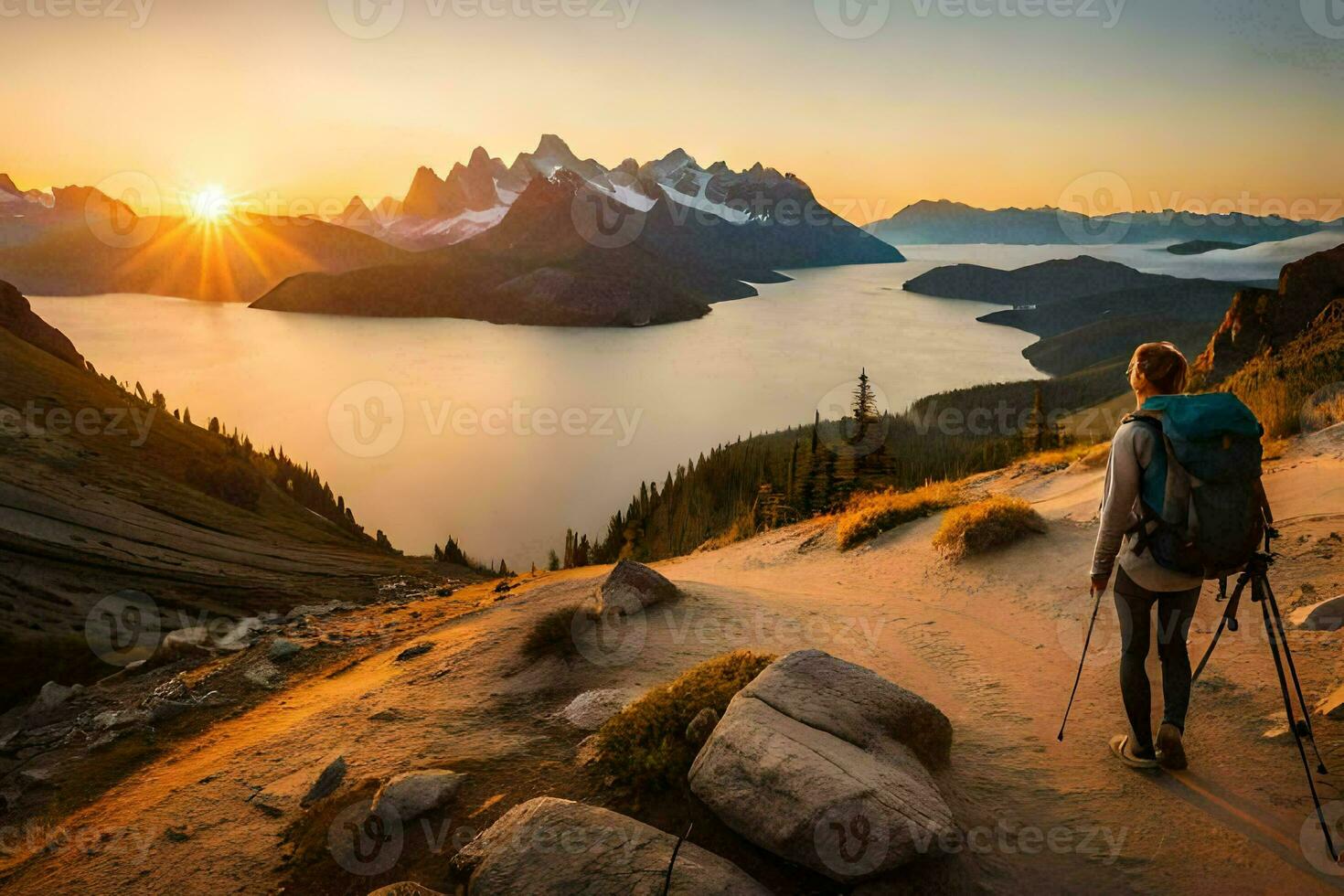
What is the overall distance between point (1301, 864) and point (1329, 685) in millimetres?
2450

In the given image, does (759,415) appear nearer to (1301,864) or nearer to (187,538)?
(187,538)

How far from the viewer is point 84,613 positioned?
9805 mm

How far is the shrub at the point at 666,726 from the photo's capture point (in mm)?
4828

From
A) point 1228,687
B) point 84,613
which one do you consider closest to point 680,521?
point 84,613

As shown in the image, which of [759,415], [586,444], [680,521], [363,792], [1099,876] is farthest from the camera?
[759,415]

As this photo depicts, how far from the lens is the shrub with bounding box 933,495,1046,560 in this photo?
1099 cm

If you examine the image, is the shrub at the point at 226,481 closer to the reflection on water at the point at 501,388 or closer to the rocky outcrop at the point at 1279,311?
the reflection on water at the point at 501,388

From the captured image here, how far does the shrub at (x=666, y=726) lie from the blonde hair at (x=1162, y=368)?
3.53m

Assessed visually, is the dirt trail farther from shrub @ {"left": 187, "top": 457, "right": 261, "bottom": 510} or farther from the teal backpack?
shrub @ {"left": 187, "top": 457, "right": 261, "bottom": 510}

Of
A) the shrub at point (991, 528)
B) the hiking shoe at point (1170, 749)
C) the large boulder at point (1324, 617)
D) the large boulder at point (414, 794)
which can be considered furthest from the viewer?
the shrub at point (991, 528)

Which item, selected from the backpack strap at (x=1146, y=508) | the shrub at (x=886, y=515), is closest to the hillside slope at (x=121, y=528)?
the shrub at (x=886, y=515)

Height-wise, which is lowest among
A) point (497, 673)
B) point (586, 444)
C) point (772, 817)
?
point (586, 444)

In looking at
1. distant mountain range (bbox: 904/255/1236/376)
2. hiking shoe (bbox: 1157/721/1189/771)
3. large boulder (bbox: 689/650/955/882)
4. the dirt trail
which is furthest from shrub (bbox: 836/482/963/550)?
distant mountain range (bbox: 904/255/1236/376)

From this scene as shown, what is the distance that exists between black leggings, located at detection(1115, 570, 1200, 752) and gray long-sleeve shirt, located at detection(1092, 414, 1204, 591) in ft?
0.36
